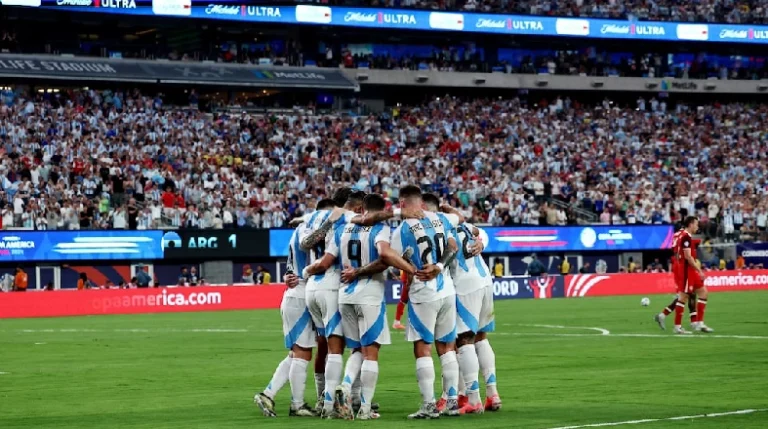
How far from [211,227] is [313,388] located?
33.8 meters

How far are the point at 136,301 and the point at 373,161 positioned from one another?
18.4m

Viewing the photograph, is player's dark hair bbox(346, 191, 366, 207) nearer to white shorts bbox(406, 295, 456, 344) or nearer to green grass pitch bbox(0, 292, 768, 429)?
white shorts bbox(406, 295, 456, 344)

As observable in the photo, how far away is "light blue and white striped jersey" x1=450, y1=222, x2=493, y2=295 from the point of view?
1502 centimetres

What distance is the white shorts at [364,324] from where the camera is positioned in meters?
14.2

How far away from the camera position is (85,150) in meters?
53.1

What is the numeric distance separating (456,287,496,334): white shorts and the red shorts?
44.0ft

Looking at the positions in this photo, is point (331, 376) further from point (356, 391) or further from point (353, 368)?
point (356, 391)

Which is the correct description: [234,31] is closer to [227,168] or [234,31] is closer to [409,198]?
[227,168]

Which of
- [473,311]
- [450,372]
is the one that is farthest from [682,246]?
[450,372]

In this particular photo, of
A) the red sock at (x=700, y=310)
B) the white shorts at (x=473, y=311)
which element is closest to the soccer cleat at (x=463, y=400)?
the white shorts at (x=473, y=311)

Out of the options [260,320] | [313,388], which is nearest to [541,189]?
[260,320]

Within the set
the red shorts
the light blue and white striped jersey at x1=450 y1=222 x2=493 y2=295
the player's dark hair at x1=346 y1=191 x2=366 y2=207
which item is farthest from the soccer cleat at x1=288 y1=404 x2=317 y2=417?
the red shorts

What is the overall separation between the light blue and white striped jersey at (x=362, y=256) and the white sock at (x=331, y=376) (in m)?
0.65

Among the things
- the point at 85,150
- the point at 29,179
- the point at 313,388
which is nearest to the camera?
the point at 313,388
